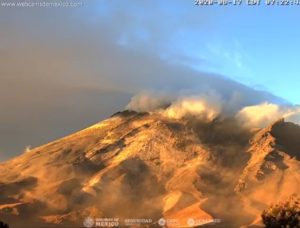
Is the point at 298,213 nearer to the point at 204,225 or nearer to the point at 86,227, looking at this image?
the point at 204,225

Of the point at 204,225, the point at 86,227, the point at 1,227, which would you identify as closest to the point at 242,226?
the point at 204,225

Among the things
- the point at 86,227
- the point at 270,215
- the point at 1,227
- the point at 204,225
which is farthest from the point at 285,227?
the point at 86,227

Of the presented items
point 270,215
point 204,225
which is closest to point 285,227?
point 270,215

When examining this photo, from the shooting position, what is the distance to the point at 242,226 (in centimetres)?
19488

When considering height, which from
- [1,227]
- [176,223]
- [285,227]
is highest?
[176,223]

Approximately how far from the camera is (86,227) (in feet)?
656

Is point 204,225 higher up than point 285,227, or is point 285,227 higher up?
point 204,225

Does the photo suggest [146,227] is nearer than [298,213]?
No

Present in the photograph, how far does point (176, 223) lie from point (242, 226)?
23.4 metres

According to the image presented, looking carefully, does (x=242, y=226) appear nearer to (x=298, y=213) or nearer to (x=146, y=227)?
(x=146, y=227)

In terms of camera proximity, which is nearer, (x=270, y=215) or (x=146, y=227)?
(x=270, y=215)

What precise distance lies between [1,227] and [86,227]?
106874 mm

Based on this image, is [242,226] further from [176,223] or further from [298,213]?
[298,213]

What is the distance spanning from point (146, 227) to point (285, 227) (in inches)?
4228
